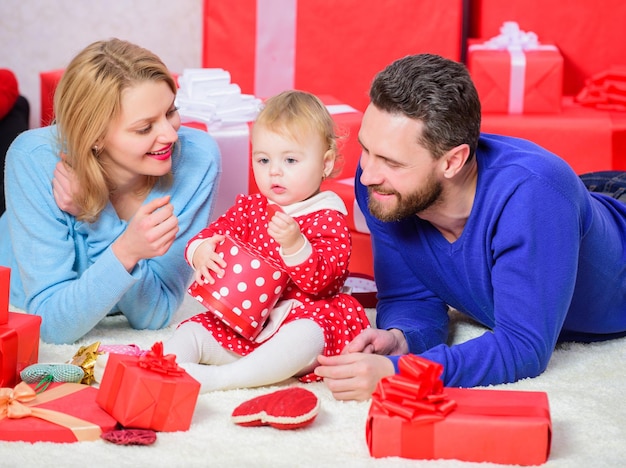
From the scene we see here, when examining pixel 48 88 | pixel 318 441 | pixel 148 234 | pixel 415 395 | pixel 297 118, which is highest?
pixel 297 118

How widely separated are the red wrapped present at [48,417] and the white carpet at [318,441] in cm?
2

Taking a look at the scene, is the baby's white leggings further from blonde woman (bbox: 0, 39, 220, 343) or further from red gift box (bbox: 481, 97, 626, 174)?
red gift box (bbox: 481, 97, 626, 174)

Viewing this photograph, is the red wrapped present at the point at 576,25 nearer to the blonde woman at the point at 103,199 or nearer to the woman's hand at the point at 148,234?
the blonde woman at the point at 103,199

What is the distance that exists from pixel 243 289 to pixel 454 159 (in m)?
0.48

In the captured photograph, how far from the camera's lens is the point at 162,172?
2148 mm

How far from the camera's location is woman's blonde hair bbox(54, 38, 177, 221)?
208 cm

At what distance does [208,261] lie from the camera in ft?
6.30

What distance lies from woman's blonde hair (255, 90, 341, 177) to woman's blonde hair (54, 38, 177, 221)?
309mm

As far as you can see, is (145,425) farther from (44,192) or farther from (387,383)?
(44,192)

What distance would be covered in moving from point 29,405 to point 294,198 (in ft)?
2.15

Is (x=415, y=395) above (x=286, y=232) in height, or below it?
below

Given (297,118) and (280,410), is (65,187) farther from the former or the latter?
(280,410)

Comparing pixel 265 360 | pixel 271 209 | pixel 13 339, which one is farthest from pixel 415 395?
pixel 13 339

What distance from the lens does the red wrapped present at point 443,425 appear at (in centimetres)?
156
